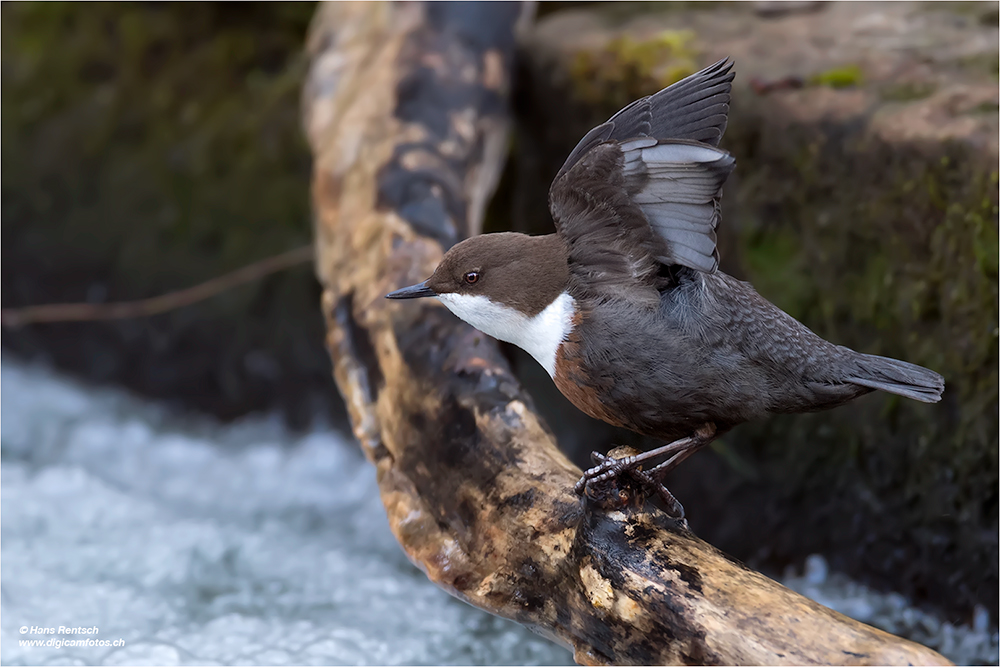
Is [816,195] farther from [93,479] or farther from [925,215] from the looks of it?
[93,479]

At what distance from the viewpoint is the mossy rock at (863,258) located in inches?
110

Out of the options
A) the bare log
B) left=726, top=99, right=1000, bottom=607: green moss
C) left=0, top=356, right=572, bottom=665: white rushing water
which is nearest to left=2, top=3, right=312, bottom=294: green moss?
left=0, top=356, right=572, bottom=665: white rushing water

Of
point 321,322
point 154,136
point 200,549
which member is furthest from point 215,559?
point 154,136

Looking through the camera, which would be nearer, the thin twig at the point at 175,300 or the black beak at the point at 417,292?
the black beak at the point at 417,292

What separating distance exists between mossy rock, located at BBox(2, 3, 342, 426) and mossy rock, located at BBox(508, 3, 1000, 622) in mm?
1775

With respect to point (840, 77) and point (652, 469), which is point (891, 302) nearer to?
point (840, 77)

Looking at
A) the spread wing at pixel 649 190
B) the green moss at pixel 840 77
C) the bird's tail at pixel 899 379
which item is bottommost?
the bird's tail at pixel 899 379

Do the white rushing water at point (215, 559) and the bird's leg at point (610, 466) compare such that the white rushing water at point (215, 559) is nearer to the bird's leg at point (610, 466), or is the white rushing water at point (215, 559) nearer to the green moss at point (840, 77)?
the bird's leg at point (610, 466)

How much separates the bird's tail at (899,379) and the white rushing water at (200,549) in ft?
4.76

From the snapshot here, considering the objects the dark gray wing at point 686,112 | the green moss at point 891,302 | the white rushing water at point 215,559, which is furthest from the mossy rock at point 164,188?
the dark gray wing at point 686,112

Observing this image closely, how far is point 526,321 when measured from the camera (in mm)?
2127

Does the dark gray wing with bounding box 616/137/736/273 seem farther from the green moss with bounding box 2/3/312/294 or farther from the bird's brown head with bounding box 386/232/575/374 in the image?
the green moss with bounding box 2/3/312/294

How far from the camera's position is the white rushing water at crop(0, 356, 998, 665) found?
2.89 metres

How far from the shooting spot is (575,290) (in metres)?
2.06
